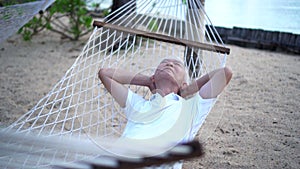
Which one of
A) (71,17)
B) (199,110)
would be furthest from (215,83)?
(71,17)

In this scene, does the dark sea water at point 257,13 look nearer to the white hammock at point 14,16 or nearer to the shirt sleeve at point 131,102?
the shirt sleeve at point 131,102

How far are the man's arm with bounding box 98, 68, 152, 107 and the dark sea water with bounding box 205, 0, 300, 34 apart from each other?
1313 millimetres

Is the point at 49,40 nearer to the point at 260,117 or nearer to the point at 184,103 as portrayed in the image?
the point at 260,117

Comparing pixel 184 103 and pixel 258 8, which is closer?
pixel 184 103

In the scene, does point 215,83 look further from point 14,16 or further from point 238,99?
point 14,16

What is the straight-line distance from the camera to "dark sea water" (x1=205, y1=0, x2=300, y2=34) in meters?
2.76

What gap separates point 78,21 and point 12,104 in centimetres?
160

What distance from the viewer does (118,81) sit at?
1.81m

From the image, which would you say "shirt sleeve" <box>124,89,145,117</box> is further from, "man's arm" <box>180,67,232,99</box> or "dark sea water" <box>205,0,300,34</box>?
"dark sea water" <box>205,0,300,34</box>

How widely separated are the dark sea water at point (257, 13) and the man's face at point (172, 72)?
4.03ft

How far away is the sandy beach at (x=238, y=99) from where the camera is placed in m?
1.88

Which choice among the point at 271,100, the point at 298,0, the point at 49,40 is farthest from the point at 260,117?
the point at 49,40

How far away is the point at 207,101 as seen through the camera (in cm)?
159

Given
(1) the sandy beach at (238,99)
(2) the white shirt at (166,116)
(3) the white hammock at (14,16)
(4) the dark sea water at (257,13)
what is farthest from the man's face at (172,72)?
(4) the dark sea water at (257,13)
